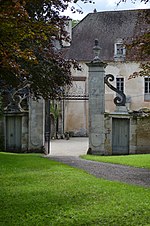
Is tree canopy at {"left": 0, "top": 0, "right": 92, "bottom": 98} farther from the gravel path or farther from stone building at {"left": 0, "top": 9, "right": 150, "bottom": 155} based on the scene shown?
stone building at {"left": 0, "top": 9, "right": 150, "bottom": 155}

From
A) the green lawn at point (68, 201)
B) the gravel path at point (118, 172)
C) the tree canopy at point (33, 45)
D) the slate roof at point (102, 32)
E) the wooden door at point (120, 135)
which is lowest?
the gravel path at point (118, 172)

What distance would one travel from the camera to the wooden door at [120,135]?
61.6 ft

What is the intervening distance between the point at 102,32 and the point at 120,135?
74.3 feet

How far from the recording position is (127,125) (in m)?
18.8

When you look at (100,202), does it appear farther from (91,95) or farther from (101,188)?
(91,95)

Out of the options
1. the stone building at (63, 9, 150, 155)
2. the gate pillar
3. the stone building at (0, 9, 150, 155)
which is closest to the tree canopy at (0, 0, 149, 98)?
the gate pillar

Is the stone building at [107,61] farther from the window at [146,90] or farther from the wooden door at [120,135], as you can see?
the wooden door at [120,135]

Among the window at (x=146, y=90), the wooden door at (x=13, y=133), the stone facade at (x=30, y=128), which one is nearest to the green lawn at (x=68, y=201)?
the stone facade at (x=30, y=128)

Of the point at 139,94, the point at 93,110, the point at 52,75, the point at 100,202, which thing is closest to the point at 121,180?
the point at 100,202

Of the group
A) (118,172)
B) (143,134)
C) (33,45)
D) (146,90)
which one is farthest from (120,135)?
(146,90)

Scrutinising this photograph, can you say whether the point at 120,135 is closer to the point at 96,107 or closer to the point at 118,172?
the point at 96,107

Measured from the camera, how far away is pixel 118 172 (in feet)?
41.2

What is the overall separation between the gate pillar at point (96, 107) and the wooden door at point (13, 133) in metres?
3.13

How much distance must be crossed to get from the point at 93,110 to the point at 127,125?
5.09ft
